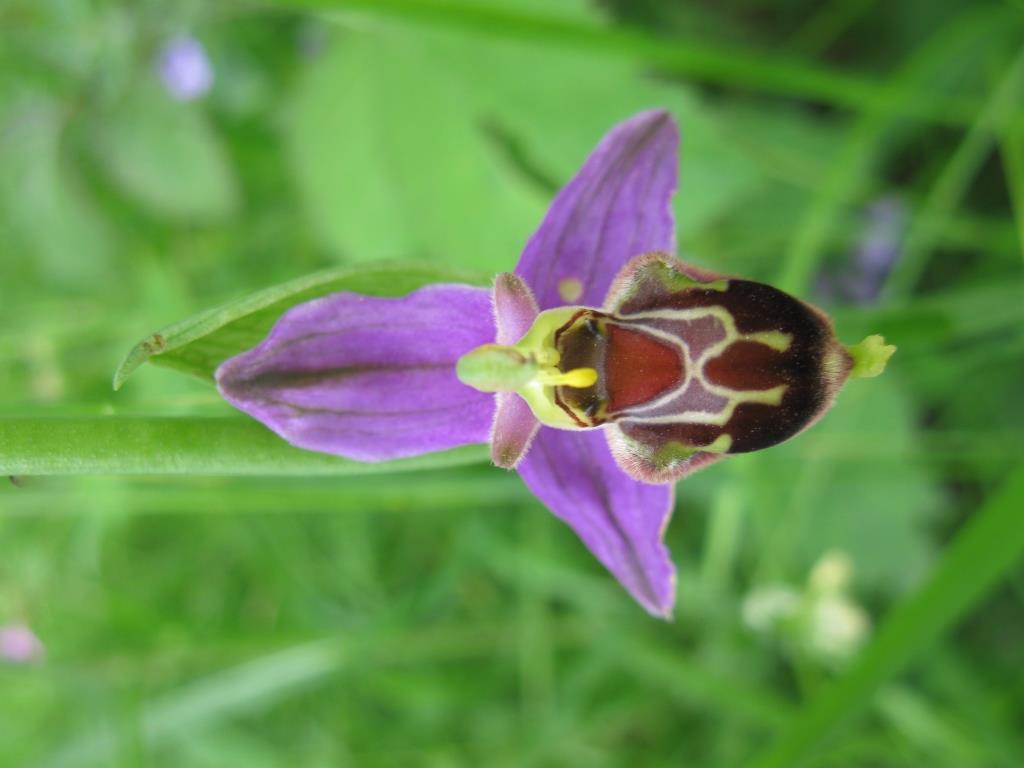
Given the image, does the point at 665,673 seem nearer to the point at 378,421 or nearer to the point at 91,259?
the point at 378,421

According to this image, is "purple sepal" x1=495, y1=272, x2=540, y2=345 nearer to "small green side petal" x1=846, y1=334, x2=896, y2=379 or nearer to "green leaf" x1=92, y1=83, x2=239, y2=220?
"small green side petal" x1=846, y1=334, x2=896, y2=379

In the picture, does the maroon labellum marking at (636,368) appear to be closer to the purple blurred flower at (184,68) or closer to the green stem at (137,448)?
the green stem at (137,448)

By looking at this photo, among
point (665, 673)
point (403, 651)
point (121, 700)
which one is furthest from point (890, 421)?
point (121, 700)

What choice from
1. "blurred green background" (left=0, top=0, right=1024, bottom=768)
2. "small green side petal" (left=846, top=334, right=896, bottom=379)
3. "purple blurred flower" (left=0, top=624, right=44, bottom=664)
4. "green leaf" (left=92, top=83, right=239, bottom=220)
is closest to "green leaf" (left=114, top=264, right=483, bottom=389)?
"small green side petal" (left=846, top=334, right=896, bottom=379)

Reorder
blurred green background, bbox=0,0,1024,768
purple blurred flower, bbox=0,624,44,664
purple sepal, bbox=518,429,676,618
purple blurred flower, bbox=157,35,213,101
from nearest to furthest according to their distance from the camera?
purple sepal, bbox=518,429,676,618 < blurred green background, bbox=0,0,1024,768 < purple blurred flower, bbox=157,35,213,101 < purple blurred flower, bbox=0,624,44,664

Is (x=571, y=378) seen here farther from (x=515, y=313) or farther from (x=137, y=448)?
(x=137, y=448)

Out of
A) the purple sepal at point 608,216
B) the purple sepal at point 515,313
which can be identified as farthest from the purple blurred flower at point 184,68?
the purple sepal at point 515,313
